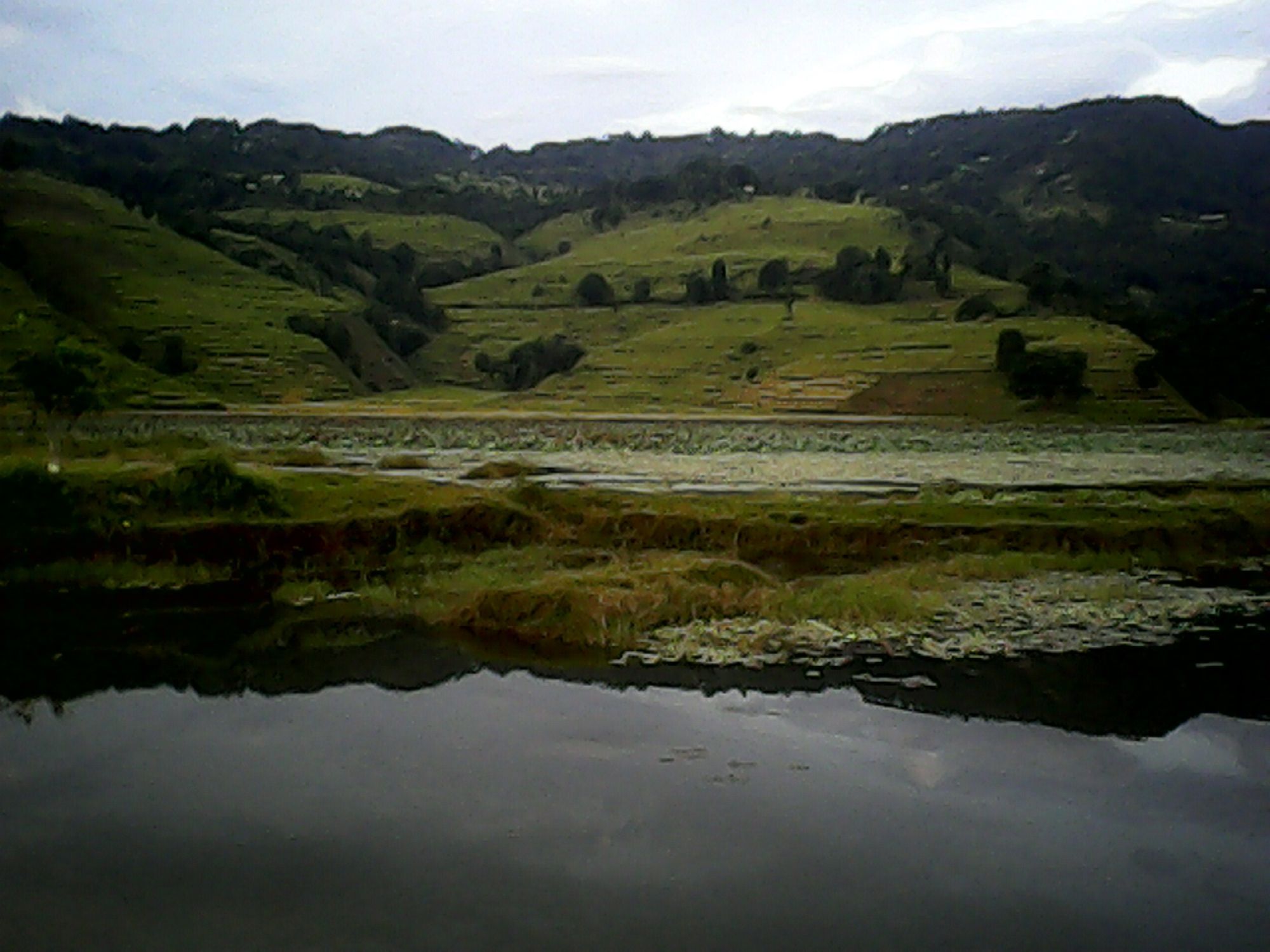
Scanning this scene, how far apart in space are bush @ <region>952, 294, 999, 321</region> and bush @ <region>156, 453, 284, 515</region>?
6479 centimetres

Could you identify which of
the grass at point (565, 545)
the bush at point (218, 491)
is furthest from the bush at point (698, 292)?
the bush at point (218, 491)

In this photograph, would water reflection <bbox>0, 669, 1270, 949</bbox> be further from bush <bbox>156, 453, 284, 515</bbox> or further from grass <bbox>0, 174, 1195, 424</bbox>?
grass <bbox>0, 174, 1195, 424</bbox>

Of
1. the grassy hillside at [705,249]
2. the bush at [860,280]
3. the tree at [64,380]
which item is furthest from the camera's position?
the grassy hillside at [705,249]

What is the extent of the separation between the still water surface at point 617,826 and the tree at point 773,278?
8296cm

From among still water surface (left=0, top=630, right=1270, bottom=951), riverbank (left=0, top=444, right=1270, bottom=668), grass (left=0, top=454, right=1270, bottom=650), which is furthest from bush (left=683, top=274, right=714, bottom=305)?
still water surface (left=0, top=630, right=1270, bottom=951)

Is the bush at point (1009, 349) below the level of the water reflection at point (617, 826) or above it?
below

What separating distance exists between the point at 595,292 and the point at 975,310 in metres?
34.4

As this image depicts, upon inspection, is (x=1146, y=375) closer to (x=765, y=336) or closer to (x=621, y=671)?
(x=765, y=336)

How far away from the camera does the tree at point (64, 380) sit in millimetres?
29203

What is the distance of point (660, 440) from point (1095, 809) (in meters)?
38.5

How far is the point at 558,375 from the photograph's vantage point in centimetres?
8500

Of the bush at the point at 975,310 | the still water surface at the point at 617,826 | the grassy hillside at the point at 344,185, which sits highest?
the grassy hillside at the point at 344,185

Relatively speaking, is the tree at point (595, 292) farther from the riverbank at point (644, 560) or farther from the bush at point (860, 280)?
the riverbank at point (644, 560)

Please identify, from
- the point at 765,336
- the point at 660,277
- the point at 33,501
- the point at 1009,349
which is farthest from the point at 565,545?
the point at 660,277
